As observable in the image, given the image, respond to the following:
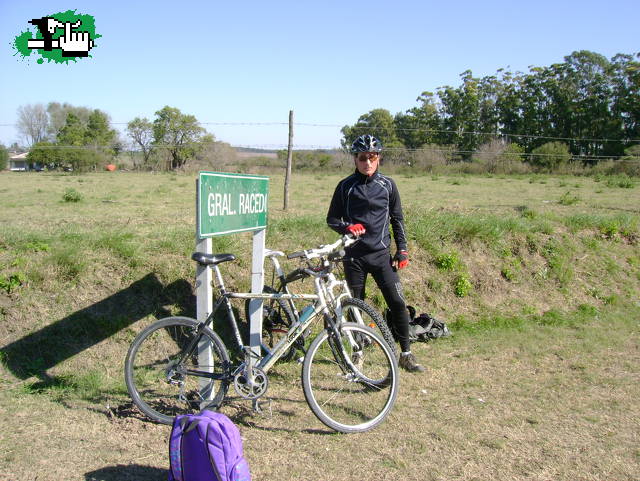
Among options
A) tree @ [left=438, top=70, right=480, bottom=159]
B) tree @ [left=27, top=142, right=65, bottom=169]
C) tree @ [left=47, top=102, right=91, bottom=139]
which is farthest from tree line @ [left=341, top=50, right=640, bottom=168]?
tree @ [left=47, top=102, right=91, bottom=139]

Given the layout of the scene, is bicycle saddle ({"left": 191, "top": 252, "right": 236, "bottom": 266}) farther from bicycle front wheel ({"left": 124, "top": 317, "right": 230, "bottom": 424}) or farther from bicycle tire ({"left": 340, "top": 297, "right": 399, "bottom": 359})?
bicycle tire ({"left": 340, "top": 297, "right": 399, "bottom": 359})

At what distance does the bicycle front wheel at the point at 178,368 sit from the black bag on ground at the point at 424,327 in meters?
2.38

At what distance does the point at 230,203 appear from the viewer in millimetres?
3936

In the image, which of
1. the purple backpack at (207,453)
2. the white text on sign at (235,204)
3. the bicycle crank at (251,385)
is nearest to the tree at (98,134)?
the white text on sign at (235,204)

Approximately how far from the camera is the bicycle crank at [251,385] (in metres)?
3.75

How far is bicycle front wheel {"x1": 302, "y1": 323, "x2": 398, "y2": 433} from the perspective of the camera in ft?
12.3

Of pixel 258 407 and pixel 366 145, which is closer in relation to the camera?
pixel 258 407

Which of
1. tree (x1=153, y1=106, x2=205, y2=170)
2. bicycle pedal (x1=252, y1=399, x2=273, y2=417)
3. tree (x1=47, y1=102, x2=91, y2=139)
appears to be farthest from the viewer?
tree (x1=47, y1=102, x2=91, y2=139)

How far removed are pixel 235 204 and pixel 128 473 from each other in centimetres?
194

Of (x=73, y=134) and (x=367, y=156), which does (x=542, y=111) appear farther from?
(x=367, y=156)

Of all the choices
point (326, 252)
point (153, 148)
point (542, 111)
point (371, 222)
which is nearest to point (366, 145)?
point (371, 222)

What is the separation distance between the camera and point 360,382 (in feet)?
13.2

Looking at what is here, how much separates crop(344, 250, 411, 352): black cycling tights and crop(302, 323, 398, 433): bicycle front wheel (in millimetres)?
809

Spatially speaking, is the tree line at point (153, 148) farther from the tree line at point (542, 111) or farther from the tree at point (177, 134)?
the tree line at point (542, 111)
